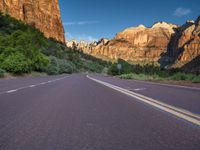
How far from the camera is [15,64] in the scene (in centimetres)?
4494

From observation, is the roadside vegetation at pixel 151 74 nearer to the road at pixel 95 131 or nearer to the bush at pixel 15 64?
the bush at pixel 15 64

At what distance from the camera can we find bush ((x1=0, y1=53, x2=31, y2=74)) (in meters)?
44.4

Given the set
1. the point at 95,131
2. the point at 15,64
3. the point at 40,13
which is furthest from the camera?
the point at 40,13

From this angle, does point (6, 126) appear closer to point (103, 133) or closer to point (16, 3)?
point (103, 133)

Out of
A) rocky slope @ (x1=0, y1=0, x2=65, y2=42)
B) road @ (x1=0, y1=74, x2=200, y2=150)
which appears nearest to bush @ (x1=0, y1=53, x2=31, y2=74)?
road @ (x1=0, y1=74, x2=200, y2=150)

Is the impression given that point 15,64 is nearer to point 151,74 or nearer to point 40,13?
point 151,74

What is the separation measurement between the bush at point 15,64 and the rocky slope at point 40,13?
10083 centimetres

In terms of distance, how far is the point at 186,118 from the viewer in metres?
5.94

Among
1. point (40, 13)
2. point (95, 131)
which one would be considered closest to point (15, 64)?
point (95, 131)

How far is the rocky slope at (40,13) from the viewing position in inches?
5901

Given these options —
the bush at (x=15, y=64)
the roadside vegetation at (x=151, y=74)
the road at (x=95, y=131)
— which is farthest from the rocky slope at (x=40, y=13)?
the road at (x=95, y=131)

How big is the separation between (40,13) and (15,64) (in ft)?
438

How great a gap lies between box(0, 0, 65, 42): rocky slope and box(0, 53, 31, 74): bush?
100827 millimetres

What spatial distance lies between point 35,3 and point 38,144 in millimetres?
176092
